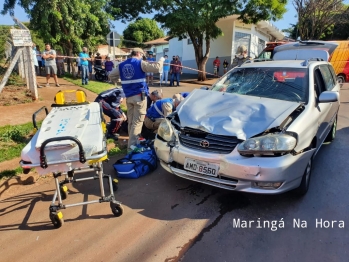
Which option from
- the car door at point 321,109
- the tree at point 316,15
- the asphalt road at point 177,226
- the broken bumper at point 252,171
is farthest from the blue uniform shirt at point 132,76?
the tree at point 316,15

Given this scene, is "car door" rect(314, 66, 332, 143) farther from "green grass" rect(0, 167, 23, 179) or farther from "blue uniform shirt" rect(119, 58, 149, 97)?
"green grass" rect(0, 167, 23, 179)

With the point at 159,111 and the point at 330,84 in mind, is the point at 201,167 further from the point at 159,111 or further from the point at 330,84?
the point at 330,84

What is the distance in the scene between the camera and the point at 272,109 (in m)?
3.34

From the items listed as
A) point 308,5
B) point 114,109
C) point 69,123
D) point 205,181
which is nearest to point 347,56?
point 308,5

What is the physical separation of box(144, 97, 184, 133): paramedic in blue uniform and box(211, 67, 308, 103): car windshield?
39.3 inches

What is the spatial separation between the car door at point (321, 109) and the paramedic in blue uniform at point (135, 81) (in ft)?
7.97

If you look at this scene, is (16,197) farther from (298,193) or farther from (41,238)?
(298,193)

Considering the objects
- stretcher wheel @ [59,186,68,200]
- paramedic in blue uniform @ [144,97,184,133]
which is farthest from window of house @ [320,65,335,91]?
stretcher wheel @ [59,186,68,200]

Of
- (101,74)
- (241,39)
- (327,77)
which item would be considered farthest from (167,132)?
(241,39)

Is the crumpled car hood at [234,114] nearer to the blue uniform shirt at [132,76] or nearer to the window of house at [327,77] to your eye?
the blue uniform shirt at [132,76]

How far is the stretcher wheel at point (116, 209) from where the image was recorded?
304 cm

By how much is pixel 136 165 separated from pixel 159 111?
153 cm

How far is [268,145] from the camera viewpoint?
2.89 metres

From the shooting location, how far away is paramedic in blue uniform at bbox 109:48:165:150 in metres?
4.66
